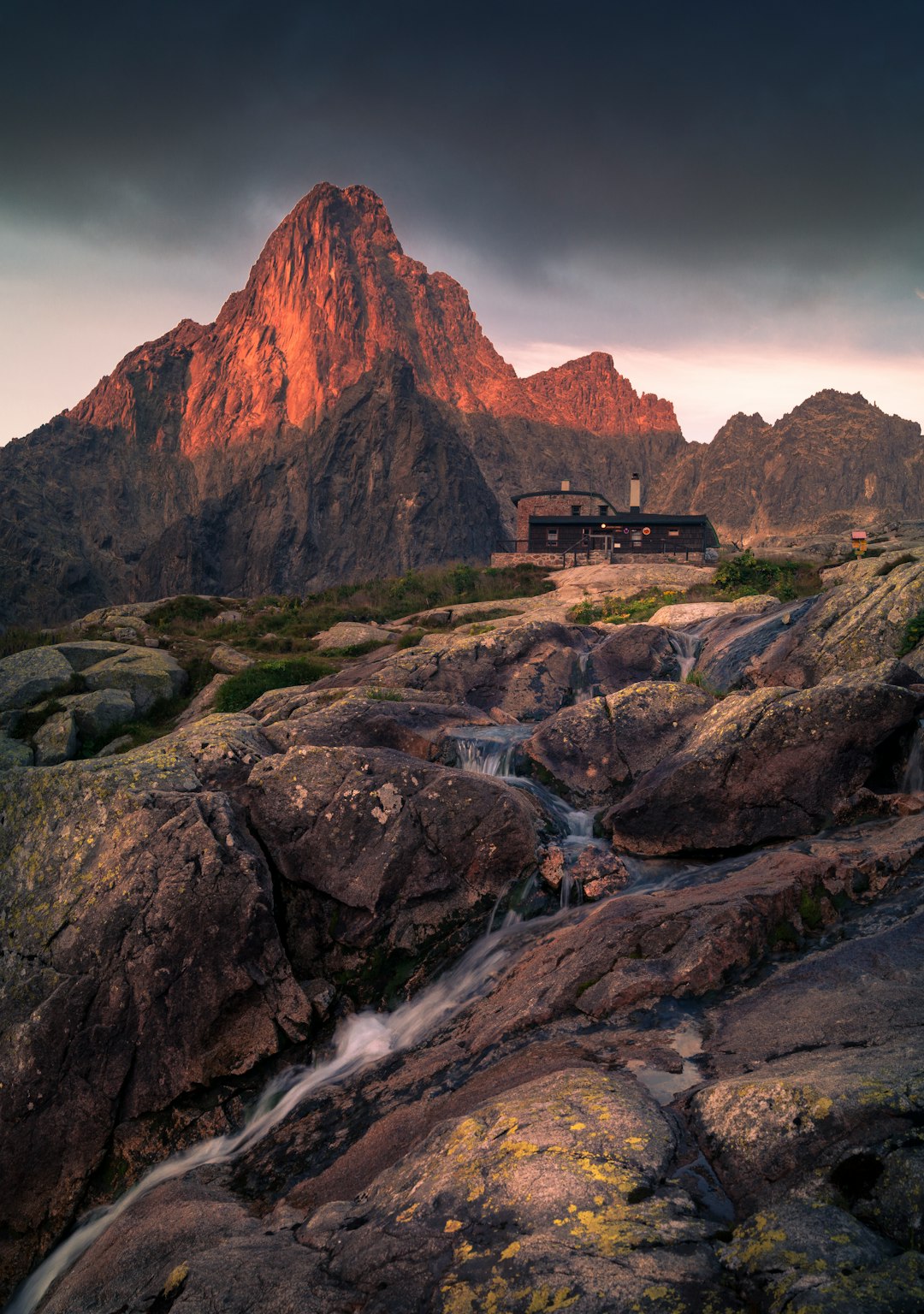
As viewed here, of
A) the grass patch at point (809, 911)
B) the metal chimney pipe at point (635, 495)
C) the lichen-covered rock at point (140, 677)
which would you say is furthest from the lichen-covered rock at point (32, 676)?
the metal chimney pipe at point (635, 495)

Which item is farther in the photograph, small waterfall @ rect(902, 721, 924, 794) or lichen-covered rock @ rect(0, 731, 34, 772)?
lichen-covered rock @ rect(0, 731, 34, 772)

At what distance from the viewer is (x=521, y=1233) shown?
4566mm

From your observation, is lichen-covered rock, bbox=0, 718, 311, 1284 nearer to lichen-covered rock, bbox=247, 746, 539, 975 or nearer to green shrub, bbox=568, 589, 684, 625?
lichen-covered rock, bbox=247, 746, 539, 975

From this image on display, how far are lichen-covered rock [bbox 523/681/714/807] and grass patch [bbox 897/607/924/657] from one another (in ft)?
19.1

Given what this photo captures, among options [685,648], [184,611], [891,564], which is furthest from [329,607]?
[891,564]

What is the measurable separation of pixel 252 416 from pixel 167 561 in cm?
4742

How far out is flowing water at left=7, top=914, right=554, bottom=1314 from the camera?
852cm

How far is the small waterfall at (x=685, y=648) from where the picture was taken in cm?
2702

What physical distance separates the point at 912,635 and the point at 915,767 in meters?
8.43

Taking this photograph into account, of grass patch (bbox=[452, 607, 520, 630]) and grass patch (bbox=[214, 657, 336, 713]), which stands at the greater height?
grass patch (bbox=[452, 607, 520, 630])

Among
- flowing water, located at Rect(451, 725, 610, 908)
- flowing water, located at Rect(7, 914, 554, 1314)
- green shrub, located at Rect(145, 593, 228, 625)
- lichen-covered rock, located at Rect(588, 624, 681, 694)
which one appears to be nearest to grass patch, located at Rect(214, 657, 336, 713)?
lichen-covered rock, located at Rect(588, 624, 681, 694)

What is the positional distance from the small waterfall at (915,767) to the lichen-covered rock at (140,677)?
86.4ft

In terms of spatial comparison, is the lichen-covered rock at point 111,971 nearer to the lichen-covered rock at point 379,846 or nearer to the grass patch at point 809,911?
the lichen-covered rock at point 379,846

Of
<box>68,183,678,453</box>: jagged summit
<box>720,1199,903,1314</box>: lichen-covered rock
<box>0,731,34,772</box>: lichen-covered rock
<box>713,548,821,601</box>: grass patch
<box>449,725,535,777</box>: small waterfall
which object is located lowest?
<box>0,731,34,772</box>: lichen-covered rock
